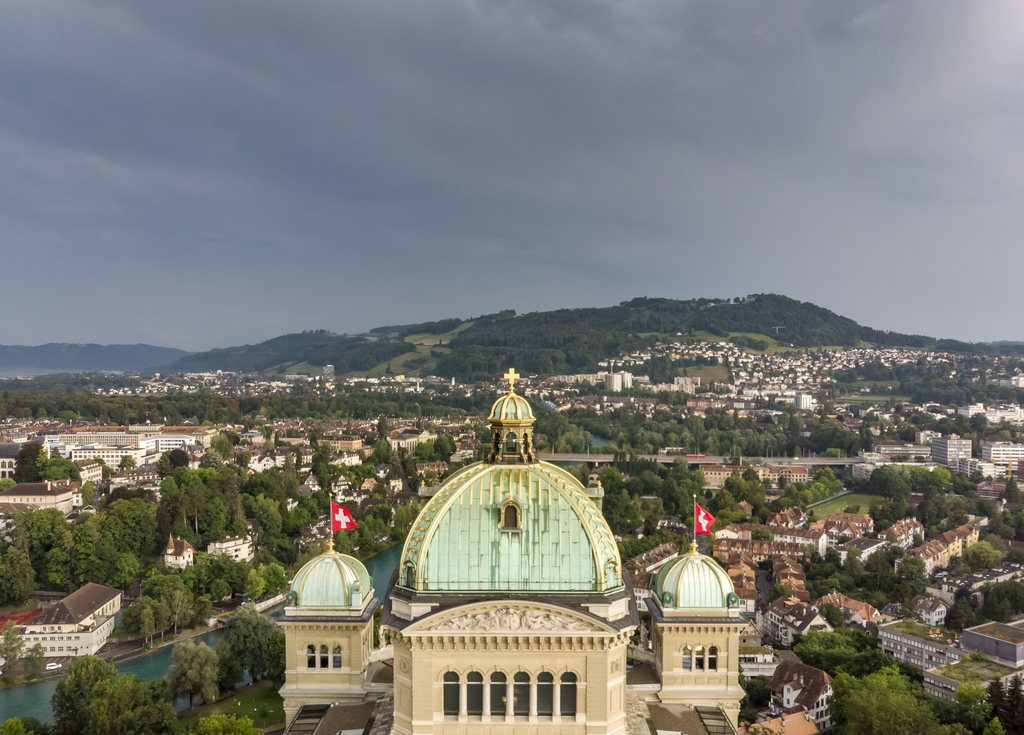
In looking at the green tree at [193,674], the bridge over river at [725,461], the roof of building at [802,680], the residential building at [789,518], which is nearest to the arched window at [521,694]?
the roof of building at [802,680]

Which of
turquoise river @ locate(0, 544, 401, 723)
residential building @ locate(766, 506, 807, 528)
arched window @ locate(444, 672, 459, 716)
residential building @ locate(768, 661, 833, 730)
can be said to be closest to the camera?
arched window @ locate(444, 672, 459, 716)

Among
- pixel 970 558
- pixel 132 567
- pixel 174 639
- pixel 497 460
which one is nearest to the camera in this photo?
pixel 497 460

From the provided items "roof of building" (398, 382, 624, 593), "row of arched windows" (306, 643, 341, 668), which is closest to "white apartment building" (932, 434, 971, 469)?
"row of arched windows" (306, 643, 341, 668)

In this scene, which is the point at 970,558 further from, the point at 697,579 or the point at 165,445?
the point at 165,445

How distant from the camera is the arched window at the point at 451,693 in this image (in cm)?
2156

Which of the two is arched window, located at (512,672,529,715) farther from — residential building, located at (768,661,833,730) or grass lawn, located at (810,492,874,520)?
grass lawn, located at (810,492,874,520)

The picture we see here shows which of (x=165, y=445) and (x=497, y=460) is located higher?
(x=497, y=460)

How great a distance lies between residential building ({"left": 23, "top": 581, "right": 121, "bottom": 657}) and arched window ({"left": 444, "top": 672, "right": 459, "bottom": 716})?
170 feet

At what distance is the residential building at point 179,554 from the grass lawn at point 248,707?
28.1 m

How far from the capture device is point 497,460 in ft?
79.5

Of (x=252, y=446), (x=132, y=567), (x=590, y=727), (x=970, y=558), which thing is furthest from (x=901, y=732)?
(x=252, y=446)

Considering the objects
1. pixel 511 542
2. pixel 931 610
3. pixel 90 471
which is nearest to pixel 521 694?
pixel 511 542

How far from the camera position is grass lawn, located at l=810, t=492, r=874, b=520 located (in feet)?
371

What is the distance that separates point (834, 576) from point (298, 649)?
64.0 m
